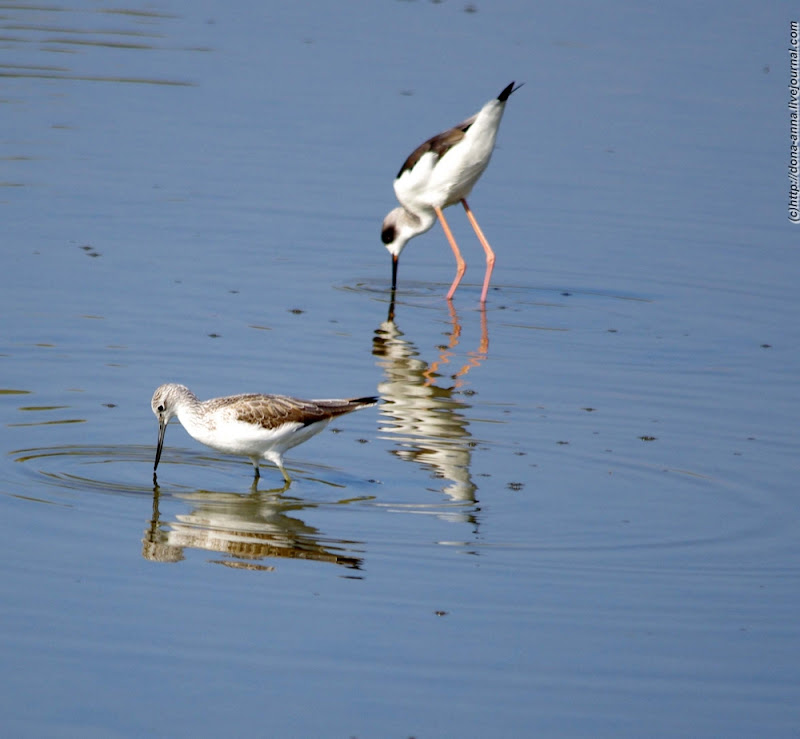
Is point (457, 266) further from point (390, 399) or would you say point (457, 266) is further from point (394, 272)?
point (390, 399)

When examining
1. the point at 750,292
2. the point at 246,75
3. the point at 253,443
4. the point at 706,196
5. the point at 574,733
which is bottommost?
the point at 574,733

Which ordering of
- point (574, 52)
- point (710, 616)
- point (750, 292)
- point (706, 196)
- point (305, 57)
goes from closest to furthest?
point (710, 616), point (750, 292), point (706, 196), point (305, 57), point (574, 52)

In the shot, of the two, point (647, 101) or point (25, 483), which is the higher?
point (647, 101)

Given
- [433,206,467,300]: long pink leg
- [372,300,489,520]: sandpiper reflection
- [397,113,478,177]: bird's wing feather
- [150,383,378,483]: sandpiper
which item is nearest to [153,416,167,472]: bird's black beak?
A: [150,383,378,483]: sandpiper

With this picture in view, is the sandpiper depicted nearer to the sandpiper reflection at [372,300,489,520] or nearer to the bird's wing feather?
the sandpiper reflection at [372,300,489,520]

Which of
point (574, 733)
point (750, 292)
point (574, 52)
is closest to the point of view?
point (574, 733)

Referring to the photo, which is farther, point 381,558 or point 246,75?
point 246,75

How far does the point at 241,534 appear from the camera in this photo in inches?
336

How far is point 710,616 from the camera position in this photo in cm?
779

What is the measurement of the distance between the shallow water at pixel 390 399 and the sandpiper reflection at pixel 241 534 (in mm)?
26

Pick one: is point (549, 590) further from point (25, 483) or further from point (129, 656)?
point (25, 483)

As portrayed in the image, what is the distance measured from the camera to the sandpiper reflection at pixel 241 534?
816 centimetres

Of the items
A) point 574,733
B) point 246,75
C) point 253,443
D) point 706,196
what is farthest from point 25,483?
point 246,75

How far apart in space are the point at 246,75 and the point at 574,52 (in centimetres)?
629
